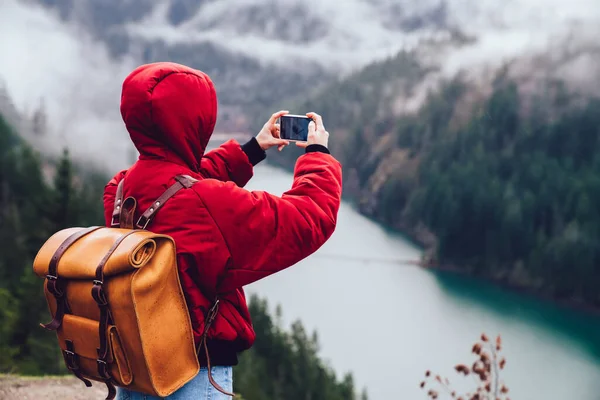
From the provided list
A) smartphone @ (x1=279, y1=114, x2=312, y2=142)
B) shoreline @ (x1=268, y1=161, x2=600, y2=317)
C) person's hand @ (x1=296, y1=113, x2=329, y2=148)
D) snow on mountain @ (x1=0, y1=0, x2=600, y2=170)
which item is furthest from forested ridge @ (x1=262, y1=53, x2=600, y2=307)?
person's hand @ (x1=296, y1=113, x2=329, y2=148)

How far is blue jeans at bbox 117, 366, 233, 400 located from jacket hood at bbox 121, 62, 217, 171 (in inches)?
19.6

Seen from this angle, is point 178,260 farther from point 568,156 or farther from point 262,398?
point 568,156

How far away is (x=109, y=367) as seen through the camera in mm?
1389

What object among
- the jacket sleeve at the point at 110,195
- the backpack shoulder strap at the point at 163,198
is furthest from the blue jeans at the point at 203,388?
the jacket sleeve at the point at 110,195

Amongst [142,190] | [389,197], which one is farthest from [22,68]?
[142,190]

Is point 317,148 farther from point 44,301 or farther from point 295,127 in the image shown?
point 44,301

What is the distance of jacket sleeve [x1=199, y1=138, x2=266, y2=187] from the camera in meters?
1.89

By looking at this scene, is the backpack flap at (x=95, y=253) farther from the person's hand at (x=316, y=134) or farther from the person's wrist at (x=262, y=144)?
the person's wrist at (x=262, y=144)

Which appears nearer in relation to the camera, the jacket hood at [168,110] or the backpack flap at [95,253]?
the backpack flap at [95,253]

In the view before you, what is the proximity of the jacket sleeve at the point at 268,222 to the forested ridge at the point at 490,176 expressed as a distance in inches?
1427

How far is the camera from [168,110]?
4.61ft

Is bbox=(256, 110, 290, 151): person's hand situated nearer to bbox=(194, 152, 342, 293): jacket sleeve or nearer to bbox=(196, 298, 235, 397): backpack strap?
bbox=(194, 152, 342, 293): jacket sleeve

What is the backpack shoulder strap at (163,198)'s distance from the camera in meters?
1.40

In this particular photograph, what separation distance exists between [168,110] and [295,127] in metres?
0.47
